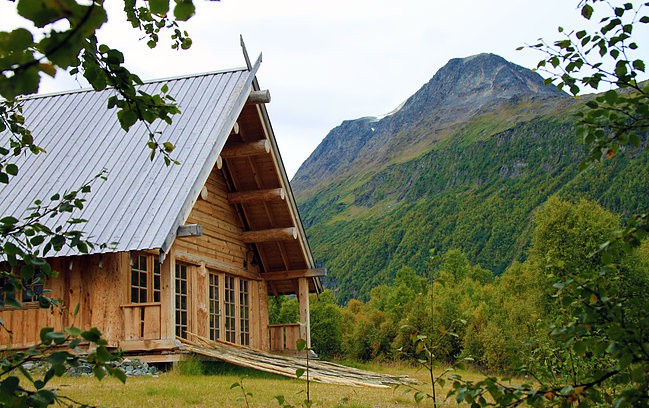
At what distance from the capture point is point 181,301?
1504 cm

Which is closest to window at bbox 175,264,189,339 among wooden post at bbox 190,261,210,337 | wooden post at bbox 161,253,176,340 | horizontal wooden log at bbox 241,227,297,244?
wooden post at bbox 190,261,210,337

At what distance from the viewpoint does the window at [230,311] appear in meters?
17.0

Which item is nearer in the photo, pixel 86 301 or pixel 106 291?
pixel 106 291

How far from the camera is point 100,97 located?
17719 mm

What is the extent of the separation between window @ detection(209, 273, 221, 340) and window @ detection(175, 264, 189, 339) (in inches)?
43.7

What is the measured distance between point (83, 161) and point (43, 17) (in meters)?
14.3

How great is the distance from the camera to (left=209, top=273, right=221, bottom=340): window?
1620cm

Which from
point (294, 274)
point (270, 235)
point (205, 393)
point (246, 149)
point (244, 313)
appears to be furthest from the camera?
point (294, 274)

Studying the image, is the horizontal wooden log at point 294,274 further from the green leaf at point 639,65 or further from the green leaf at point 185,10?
the green leaf at point 185,10

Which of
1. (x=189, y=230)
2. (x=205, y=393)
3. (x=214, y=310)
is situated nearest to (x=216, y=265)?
(x=214, y=310)

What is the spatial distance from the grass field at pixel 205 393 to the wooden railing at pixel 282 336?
5.54 metres

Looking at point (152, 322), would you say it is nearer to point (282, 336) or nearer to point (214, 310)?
point (214, 310)

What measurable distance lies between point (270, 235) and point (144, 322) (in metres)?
4.73

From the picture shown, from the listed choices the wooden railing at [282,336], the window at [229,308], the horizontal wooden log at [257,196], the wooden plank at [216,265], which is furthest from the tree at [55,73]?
the wooden railing at [282,336]
